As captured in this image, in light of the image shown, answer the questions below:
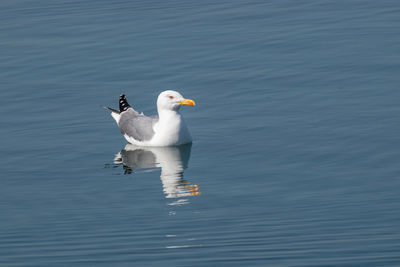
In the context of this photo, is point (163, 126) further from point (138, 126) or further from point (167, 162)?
point (167, 162)

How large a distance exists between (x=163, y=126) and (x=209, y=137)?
3.37 ft

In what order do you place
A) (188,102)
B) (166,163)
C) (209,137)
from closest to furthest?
1. (166,163)
2. (188,102)
3. (209,137)

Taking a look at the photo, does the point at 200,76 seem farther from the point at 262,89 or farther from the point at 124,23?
the point at 124,23

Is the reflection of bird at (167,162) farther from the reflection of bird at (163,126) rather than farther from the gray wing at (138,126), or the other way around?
the gray wing at (138,126)

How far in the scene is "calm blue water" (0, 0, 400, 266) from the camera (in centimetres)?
1205

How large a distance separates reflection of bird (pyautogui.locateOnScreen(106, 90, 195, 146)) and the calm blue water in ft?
0.92

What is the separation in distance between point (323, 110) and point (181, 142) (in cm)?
339

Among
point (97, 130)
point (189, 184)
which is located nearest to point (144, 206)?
point (189, 184)

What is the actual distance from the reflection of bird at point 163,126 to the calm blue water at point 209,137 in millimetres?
279

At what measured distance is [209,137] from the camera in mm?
18188

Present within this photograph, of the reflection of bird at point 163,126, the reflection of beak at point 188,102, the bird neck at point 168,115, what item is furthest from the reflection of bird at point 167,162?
the reflection of beak at point 188,102

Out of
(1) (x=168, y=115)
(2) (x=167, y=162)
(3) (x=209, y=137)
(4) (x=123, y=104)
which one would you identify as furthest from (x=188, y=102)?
(4) (x=123, y=104)

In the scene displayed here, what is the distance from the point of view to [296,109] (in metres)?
19.2

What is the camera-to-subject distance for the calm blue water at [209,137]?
1205cm
